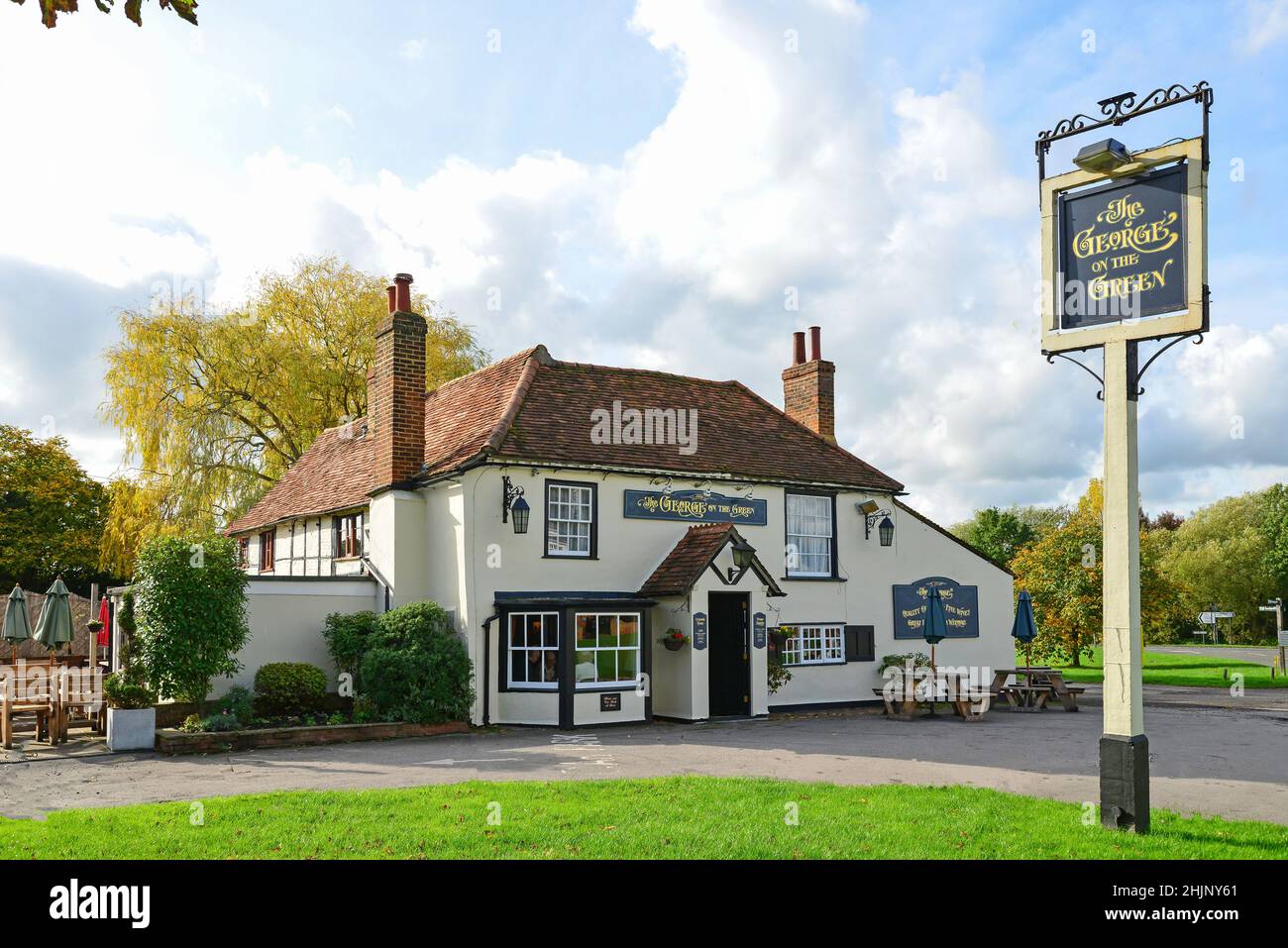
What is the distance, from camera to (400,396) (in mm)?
19781

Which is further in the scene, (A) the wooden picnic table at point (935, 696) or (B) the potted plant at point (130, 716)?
(A) the wooden picnic table at point (935, 696)

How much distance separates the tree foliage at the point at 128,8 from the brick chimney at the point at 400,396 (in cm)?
1481

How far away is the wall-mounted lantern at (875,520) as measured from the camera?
23859 mm

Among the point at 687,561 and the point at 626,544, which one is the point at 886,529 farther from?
the point at 626,544

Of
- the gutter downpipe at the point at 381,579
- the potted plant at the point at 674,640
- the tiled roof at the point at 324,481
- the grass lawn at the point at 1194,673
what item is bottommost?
the grass lawn at the point at 1194,673

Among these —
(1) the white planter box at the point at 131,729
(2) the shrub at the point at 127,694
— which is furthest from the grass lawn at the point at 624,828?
(2) the shrub at the point at 127,694

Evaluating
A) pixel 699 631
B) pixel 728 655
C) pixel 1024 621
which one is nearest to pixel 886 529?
pixel 1024 621

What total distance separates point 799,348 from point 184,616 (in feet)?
52.9

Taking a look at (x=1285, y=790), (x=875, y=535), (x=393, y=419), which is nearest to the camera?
(x=1285, y=790)

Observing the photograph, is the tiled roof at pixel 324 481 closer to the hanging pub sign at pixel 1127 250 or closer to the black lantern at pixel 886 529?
the black lantern at pixel 886 529

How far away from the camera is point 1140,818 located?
360 inches
